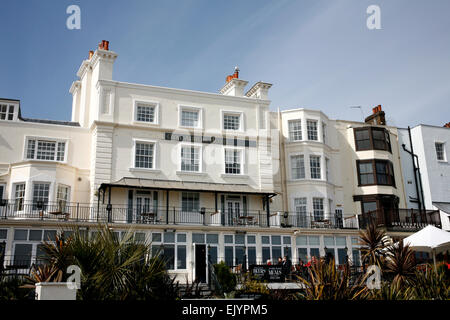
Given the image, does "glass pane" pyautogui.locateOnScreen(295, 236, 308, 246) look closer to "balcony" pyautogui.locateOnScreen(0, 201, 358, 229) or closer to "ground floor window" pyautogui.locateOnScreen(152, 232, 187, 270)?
"balcony" pyautogui.locateOnScreen(0, 201, 358, 229)

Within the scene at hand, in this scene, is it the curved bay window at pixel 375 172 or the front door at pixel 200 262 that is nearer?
the front door at pixel 200 262

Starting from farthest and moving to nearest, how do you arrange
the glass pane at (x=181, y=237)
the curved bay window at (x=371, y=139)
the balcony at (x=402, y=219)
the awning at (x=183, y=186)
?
the curved bay window at (x=371, y=139) → the balcony at (x=402, y=219) → the awning at (x=183, y=186) → the glass pane at (x=181, y=237)

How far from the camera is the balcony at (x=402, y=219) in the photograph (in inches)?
1048

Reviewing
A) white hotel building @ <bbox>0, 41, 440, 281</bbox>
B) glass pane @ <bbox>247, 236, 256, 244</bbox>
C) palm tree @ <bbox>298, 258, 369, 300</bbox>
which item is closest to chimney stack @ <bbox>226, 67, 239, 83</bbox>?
white hotel building @ <bbox>0, 41, 440, 281</bbox>

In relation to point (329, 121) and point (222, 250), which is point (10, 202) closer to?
point (222, 250)

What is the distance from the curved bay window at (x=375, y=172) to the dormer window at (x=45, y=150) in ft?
56.3

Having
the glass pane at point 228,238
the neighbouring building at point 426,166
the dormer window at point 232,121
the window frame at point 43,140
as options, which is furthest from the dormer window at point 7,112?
the neighbouring building at point 426,166

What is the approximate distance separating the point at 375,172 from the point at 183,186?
1206 centimetres

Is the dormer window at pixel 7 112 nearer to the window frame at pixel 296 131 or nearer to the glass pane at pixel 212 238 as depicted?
the glass pane at pixel 212 238

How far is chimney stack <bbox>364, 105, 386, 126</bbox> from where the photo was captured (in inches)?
1235

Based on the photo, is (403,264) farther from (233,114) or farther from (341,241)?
(233,114)

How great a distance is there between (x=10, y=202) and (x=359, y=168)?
19524 millimetres

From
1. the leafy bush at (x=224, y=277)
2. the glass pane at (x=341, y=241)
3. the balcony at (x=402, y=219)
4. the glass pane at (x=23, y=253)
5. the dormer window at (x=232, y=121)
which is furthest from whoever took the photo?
the dormer window at (x=232, y=121)
